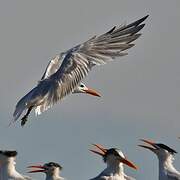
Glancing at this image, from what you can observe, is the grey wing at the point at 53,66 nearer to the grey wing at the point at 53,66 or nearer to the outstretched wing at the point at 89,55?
the grey wing at the point at 53,66

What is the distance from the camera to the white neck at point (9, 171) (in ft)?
86.0

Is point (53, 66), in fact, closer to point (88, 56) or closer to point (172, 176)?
point (88, 56)

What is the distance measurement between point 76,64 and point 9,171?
4.17 m

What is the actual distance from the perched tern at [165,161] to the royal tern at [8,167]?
2207 millimetres

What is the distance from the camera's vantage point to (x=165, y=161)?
26.8m

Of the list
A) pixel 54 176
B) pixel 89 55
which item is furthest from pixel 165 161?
pixel 89 55

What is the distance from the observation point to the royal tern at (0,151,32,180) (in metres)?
26.2

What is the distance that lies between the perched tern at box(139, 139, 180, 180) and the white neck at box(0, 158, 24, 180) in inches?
86.6

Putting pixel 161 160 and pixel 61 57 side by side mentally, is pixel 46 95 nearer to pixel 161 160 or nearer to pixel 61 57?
pixel 61 57

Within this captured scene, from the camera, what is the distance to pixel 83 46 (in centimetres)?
2370

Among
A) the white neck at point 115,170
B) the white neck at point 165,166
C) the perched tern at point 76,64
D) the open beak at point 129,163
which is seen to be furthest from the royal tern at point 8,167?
the perched tern at point 76,64

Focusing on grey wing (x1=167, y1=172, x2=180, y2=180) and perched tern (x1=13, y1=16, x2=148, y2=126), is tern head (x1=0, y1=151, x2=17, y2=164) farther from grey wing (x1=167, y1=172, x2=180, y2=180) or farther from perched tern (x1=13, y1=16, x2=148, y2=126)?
perched tern (x1=13, y1=16, x2=148, y2=126)

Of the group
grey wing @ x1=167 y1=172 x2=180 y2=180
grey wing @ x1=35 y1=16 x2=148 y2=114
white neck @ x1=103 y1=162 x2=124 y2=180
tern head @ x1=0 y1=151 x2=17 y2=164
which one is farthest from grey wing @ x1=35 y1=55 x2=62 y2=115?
tern head @ x1=0 y1=151 x2=17 y2=164

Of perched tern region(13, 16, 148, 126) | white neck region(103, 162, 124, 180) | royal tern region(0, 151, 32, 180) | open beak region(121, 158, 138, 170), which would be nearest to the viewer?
perched tern region(13, 16, 148, 126)
